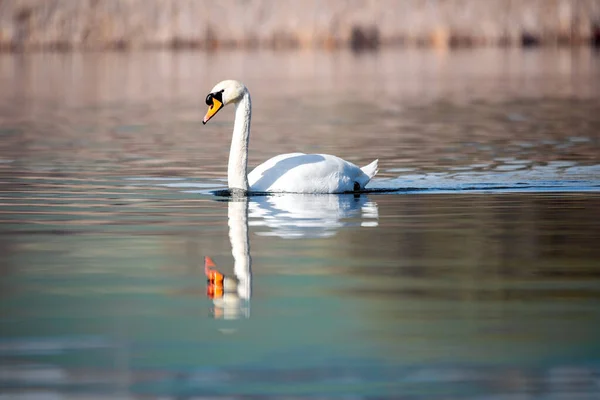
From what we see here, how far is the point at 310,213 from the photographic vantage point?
1228cm

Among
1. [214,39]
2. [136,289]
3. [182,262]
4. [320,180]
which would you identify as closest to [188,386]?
[136,289]

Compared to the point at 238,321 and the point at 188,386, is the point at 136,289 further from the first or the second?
the point at 188,386

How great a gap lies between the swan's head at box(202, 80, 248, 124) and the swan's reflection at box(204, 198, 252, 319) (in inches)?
112

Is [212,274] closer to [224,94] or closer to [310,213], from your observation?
[310,213]

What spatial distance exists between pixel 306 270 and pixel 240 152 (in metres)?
4.89

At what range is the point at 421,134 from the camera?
2316 centimetres

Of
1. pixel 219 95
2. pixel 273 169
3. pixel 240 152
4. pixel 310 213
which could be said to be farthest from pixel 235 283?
pixel 219 95

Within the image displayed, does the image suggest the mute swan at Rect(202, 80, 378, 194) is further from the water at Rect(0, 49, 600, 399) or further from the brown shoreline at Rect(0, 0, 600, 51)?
the brown shoreline at Rect(0, 0, 600, 51)

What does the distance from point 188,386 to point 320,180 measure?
7.84 metres

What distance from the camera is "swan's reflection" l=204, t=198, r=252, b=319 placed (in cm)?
761

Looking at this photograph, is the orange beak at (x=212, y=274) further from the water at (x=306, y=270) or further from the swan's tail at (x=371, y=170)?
the swan's tail at (x=371, y=170)

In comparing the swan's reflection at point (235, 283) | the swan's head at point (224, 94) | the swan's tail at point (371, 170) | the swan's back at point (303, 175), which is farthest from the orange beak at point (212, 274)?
the swan's tail at point (371, 170)

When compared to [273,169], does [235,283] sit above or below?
below

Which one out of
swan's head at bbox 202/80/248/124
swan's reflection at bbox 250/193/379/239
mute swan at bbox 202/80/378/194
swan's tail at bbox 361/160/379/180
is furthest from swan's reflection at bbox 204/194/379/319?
swan's head at bbox 202/80/248/124
